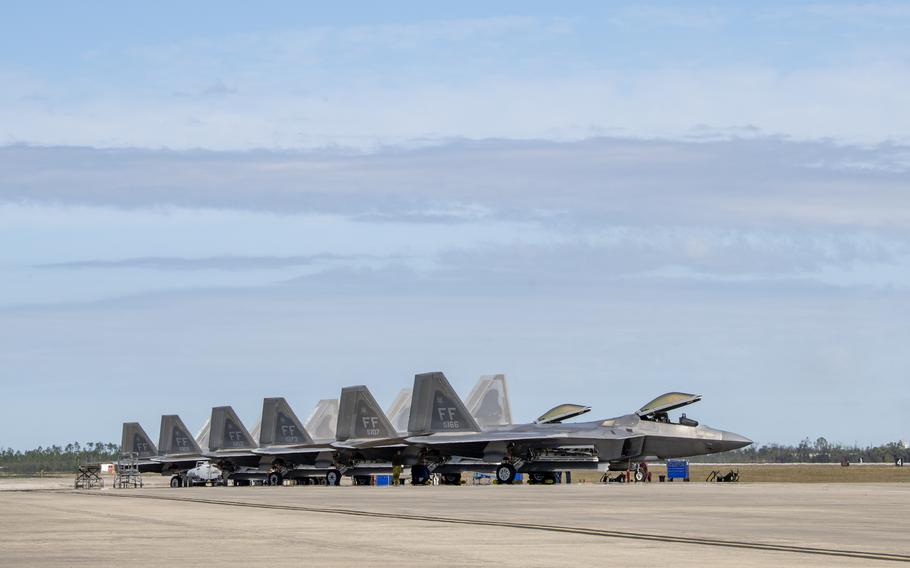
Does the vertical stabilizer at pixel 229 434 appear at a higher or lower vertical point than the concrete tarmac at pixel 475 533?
higher

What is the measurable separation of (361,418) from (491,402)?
20.8ft

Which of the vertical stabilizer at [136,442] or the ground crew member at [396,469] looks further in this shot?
the vertical stabilizer at [136,442]

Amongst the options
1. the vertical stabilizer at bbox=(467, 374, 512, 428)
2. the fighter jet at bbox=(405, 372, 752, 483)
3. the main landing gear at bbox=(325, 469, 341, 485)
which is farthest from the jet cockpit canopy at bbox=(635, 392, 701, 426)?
the main landing gear at bbox=(325, 469, 341, 485)

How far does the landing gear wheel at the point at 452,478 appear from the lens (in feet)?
191

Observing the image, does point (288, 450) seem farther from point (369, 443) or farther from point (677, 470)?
point (677, 470)

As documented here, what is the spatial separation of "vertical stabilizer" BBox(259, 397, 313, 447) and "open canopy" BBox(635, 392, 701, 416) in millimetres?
21206

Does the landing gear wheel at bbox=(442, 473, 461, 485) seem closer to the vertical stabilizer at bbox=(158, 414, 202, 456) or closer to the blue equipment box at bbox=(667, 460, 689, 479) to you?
the blue equipment box at bbox=(667, 460, 689, 479)

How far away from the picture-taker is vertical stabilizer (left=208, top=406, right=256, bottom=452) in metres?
76.4

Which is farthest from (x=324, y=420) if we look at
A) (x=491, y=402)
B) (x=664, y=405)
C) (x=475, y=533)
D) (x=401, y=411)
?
(x=475, y=533)

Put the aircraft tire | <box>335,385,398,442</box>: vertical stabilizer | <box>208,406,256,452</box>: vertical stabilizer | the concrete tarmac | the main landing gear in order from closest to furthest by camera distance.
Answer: the concrete tarmac < the aircraft tire < <box>335,385,398,442</box>: vertical stabilizer < the main landing gear < <box>208,406,256,452</box>: vertical stabilizer

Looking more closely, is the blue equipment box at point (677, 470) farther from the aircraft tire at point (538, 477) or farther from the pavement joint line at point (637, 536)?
the pavement joint line at point (637, 536)

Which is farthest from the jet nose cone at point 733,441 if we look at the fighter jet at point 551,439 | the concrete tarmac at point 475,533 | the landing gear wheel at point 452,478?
the concrete tarmac at point 475,533

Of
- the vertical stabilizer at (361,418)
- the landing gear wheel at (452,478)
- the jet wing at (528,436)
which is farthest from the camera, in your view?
the vertical stabilizer at (361,418)

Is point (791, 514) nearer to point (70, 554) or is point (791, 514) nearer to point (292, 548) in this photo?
point (292, 548)
